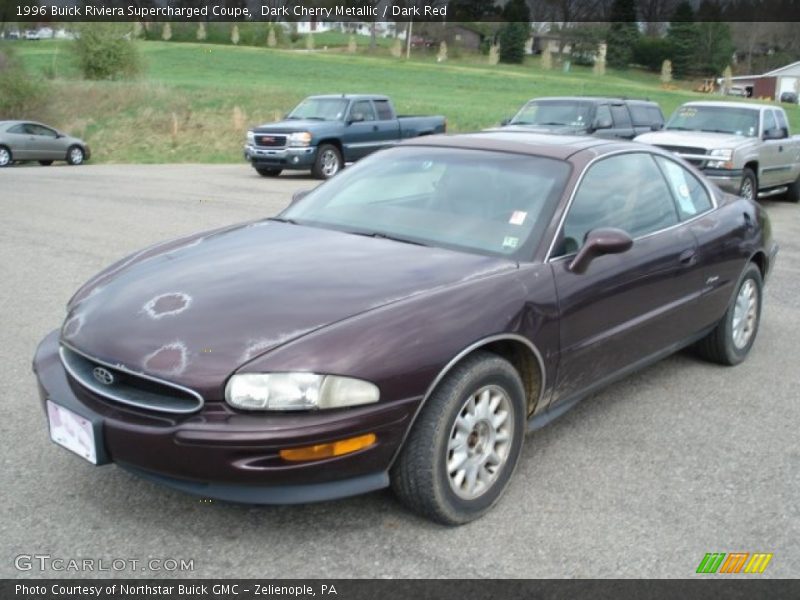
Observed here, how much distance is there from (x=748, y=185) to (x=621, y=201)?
382 inches

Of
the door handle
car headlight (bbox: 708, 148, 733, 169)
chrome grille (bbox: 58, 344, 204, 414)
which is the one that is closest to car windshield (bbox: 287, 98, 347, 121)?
car headlight (bbox: 708, 148, 733, 169)

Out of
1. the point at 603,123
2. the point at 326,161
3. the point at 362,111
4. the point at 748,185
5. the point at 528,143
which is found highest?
the point at 528,143

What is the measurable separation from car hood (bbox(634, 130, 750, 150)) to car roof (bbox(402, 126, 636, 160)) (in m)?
8.14

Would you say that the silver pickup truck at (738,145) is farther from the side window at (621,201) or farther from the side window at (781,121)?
the side window at (621,201)

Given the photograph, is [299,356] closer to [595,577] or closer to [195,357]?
[195,357]

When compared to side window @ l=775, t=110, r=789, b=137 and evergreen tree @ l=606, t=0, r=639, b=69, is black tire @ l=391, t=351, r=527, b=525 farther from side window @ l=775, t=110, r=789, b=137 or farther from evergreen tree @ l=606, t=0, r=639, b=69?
evergreen tree @ l=606, t=0, r=639, b=69

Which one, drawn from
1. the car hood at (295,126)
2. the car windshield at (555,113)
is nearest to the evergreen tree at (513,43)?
the car hood at (295,126)

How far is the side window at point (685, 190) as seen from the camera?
501cm

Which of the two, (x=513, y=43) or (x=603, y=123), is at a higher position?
(x=513, y=43)

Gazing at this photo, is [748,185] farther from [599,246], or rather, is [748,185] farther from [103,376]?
[103,376]

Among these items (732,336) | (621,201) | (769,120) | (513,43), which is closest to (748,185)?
(769,120)

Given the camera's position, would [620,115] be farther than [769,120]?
Yes

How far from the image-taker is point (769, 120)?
46.0ft
